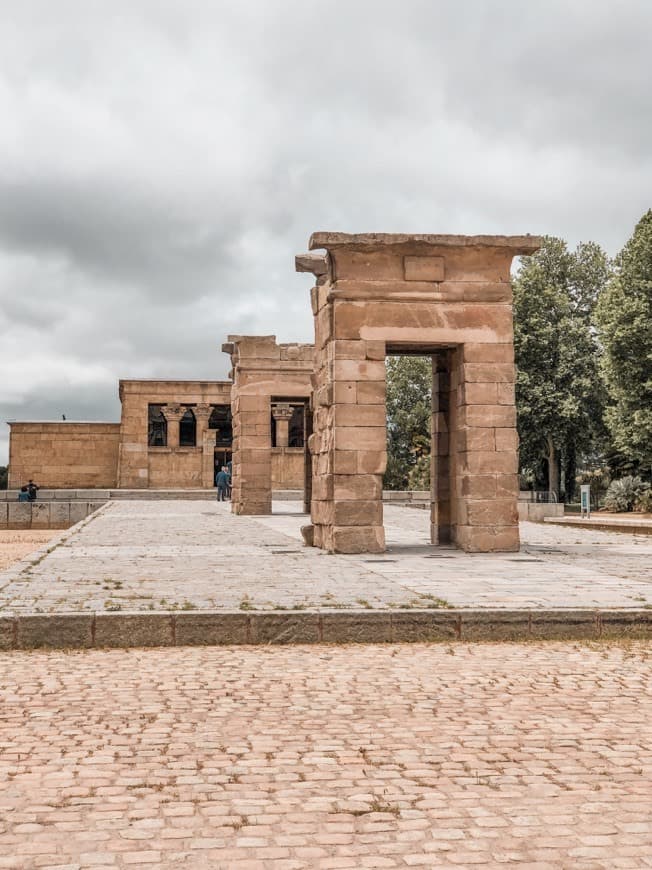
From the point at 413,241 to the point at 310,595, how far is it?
6.38 meters

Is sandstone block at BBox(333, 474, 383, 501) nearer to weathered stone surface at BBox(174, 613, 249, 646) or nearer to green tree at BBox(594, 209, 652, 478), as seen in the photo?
weathered stone surface at BBox(174, 613, 249, 646)

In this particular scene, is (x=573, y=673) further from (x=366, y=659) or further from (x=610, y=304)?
(x=610, y=304)

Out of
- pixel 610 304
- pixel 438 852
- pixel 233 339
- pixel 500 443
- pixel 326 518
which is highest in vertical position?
pixel 610 304

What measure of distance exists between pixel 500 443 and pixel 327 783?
9.57 meters

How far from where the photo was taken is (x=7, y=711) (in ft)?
16.8

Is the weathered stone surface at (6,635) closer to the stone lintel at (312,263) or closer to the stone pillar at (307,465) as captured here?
the stone lintel at (312,263)

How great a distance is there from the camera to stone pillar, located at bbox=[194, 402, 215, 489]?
4584 centimetres

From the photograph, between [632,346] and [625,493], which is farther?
[625,493]

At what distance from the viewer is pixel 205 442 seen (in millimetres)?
45875

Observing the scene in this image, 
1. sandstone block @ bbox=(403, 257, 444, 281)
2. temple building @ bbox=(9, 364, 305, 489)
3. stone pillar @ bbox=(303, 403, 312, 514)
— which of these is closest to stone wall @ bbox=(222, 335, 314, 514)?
stone pillar @ bbox=(303, 403, 312, 514)

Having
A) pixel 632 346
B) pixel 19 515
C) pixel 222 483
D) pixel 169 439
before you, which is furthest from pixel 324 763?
pixel 169 439

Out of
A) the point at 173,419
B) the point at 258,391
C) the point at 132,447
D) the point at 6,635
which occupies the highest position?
the point at 173,419

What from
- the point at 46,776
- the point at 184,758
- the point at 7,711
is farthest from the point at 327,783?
the point at 7,711

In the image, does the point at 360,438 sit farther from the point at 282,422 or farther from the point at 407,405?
the point at 407,405
